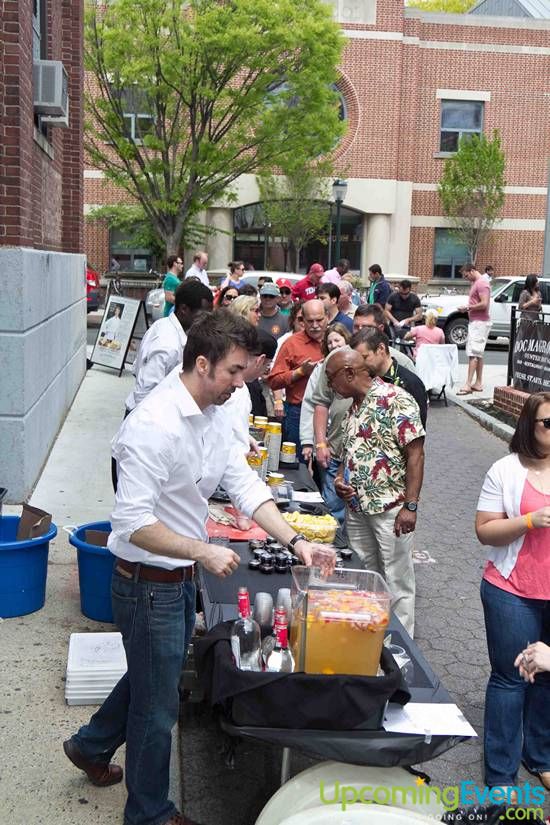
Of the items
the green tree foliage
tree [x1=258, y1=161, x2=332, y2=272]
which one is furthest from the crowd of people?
the green tree foliage

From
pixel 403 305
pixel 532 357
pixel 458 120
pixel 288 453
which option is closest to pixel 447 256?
pixel 458 120

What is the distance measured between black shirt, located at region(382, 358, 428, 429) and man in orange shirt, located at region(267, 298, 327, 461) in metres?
2.53

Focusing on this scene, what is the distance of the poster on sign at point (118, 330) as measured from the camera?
17391 millimetres

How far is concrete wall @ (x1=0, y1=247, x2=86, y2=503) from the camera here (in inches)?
314

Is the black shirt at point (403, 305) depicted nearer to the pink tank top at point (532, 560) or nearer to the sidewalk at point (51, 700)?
the sidewalk at point (51, 700)

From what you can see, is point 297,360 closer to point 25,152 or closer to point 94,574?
point 25,152

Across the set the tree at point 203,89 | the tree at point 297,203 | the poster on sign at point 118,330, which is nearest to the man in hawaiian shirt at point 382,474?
the poster on sign at point 118,330

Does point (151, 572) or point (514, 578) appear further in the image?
point (514, 578)

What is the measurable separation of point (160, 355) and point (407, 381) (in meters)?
1.72

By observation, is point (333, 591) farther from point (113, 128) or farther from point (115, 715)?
point (113, 128)

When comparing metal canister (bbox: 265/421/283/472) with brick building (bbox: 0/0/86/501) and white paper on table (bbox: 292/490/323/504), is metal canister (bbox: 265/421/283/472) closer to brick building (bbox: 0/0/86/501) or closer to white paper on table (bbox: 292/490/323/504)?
white paper on table (bbox: 292/490/323/504)

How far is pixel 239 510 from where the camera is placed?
4.39 meters

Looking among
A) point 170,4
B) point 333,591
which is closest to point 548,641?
point 333,591

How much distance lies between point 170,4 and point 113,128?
155 inches
